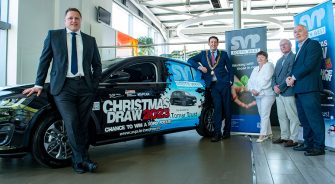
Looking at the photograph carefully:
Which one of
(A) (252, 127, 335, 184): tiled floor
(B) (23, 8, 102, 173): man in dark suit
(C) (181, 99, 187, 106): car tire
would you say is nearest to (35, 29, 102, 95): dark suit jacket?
(B) (23, 8, 102, 173): man in dark suit

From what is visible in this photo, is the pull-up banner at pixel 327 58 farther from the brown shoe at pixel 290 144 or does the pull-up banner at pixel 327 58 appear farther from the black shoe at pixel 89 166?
the black shoe at pixel 89 166

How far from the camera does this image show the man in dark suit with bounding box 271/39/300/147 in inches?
191

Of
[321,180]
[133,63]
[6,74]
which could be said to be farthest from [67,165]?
[6,74]

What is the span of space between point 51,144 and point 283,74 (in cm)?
348

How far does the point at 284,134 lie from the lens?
16.9ft

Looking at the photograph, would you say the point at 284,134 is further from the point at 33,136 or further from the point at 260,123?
the point at 33,136

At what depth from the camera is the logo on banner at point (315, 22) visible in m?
4.68

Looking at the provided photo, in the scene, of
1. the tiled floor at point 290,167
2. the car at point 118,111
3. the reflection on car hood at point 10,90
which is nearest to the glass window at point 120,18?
the car at point 118,111

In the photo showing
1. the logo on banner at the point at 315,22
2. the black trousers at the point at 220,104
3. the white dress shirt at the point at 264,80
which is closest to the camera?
the logo on banner at the point at 315,22

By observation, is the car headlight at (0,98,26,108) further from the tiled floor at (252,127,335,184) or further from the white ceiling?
the white ceiling

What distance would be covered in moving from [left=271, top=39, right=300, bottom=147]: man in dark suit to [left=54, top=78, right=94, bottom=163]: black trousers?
9.62 feet

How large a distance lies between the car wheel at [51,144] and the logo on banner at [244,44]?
3726 mm

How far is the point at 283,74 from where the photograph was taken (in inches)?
197

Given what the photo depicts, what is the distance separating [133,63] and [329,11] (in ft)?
9.17
